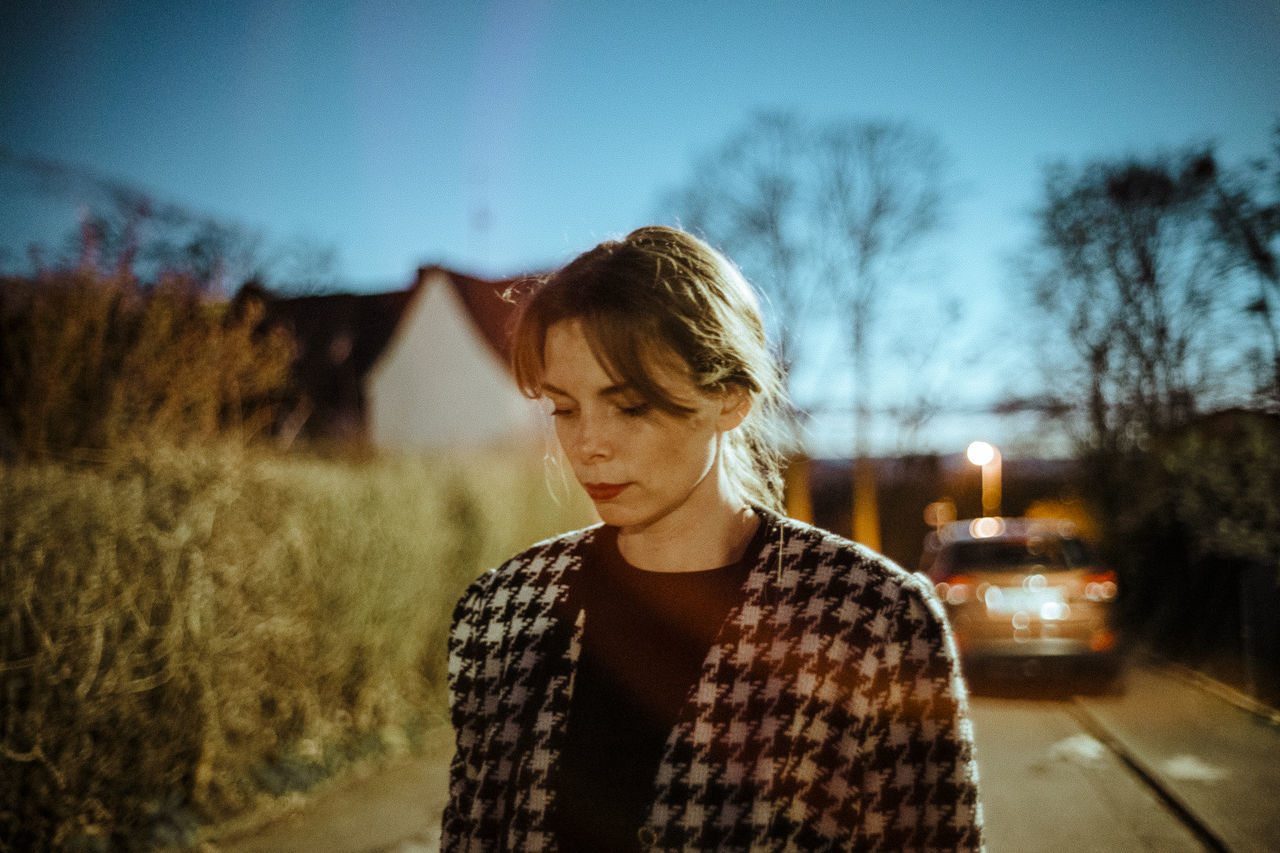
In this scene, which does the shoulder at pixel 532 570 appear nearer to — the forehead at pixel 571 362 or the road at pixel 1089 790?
the forehead at pixel 571 362

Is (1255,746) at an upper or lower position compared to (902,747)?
lower

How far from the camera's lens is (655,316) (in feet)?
4.66

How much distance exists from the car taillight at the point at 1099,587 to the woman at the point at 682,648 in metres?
7.60

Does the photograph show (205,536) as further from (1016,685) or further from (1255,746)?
(1016,685)

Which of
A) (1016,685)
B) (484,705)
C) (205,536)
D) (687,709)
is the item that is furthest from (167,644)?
(1016,685)

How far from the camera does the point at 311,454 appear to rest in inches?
335

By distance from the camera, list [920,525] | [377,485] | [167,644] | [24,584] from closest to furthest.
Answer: [24,584]
[167,644]
[377,485]
[920,525]

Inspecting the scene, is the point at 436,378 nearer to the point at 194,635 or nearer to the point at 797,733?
the point at 194,635

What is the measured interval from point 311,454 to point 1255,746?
8.63 m

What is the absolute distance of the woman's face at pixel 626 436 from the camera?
4.74 ft

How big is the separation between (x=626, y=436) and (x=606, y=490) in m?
0.11

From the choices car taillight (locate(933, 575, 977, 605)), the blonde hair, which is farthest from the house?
the blonde hair

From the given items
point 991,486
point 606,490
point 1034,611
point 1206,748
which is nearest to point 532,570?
point 606,490

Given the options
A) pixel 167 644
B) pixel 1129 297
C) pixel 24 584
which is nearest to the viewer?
pixel 24 584
